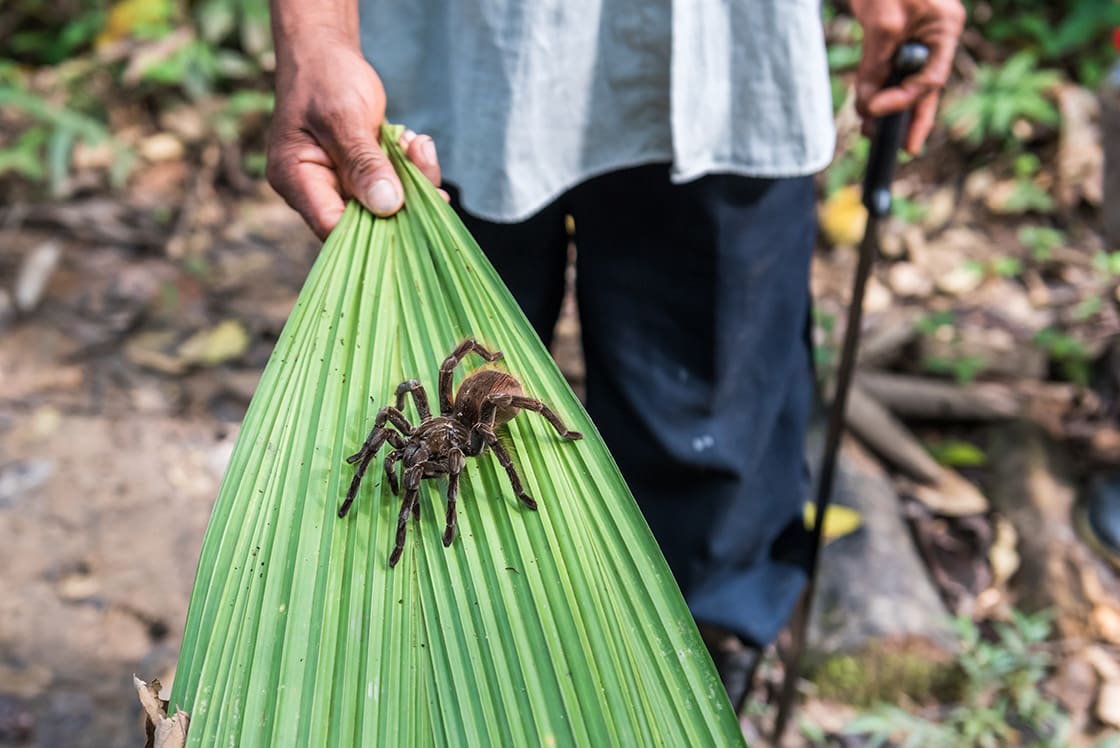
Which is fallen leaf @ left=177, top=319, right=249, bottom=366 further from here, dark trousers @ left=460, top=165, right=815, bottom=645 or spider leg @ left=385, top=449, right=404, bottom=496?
spider leg @ left=385, top=449, right=404, bottom=496

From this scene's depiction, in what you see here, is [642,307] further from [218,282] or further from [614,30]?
[218,282]

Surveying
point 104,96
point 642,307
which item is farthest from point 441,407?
point 104,96

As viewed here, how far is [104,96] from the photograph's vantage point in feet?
12.6

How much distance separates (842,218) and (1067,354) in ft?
2.99

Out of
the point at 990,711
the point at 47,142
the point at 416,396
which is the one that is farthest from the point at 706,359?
the point at 47,142

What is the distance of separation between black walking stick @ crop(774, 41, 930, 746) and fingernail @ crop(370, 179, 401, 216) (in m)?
0.88

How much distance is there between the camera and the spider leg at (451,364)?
97 cm

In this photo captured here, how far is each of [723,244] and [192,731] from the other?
101cm

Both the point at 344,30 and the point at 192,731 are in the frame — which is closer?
the point at 192,731

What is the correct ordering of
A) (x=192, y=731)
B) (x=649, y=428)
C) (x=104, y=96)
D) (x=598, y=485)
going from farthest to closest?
(x=104, y=96) → (x=649, y=428) → (x=598, y=485) → (x=192, y=731)

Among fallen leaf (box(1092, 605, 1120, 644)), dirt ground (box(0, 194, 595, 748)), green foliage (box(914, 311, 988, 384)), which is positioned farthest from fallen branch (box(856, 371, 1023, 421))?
dirt ground (box(0, 194, 595, 748))

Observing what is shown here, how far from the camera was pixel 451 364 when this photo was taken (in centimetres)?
100

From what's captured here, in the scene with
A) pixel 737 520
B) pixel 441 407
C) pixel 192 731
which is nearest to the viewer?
pixel 192 731

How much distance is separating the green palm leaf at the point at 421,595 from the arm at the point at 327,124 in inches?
5.5
